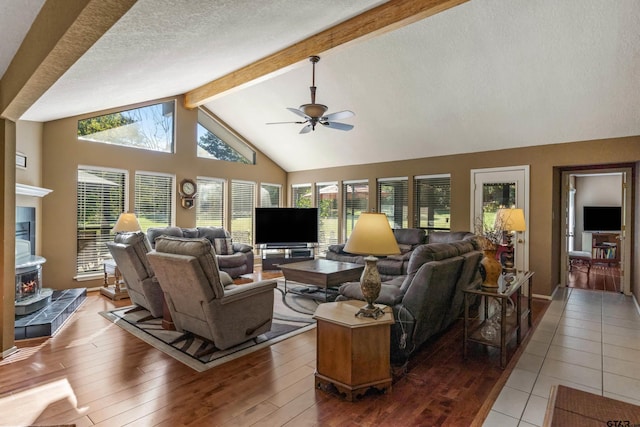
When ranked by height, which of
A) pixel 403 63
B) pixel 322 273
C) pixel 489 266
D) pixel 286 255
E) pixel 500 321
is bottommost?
pixel 500 321

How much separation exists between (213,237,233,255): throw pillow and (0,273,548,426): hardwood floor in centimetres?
336

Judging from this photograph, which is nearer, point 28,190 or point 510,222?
point 28,190

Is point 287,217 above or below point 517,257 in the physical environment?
above

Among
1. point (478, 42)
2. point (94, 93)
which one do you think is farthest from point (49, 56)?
point (478, 42)

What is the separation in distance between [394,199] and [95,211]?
5.87 meters

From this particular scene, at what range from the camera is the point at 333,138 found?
7164mm

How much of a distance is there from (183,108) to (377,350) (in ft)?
21.4

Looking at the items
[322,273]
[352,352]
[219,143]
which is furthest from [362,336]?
[219,143]

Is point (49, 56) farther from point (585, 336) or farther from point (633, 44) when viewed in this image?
point (585, 336)

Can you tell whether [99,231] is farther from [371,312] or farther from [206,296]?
[371,312]

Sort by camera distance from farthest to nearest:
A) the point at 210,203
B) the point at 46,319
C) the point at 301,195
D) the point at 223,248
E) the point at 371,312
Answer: the point at 301,195 → the point at 210,203 → the point at 223,248 → the point at 46,319 → the point at 371,312

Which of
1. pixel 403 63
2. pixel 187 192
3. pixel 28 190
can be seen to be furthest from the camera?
pixel 187 192

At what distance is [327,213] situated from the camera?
875 cm

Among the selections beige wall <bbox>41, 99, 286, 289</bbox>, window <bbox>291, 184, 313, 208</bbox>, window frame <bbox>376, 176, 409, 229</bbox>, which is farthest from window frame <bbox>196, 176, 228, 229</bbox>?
window frame <bbox>376, 176, 409, 229</bbox>
